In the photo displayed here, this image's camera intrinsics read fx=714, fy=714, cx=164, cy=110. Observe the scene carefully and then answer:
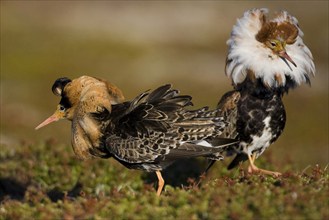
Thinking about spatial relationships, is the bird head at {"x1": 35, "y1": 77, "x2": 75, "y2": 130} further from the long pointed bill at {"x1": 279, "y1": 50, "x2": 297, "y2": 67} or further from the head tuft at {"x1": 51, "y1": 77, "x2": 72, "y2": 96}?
the long pointed bill at {"x1": 279, "y1": 50, "x2": 297, "y2": 67}

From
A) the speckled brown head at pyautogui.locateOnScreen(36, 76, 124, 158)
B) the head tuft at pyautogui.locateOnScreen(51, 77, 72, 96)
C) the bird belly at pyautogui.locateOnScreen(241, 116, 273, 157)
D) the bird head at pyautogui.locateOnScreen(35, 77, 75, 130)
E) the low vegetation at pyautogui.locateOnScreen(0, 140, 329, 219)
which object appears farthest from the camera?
the head tuft at pyautogui.locateOnScreen(51, 77, 72, 96)

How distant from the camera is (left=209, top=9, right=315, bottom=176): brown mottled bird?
1510cm

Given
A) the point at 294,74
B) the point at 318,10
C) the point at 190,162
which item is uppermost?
the point at 318,10

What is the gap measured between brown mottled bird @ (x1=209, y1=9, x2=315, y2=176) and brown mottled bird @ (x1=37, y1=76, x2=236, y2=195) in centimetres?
80

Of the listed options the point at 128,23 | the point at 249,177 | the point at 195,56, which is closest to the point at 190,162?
the point at 249,177

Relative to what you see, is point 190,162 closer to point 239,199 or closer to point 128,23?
point 239,199

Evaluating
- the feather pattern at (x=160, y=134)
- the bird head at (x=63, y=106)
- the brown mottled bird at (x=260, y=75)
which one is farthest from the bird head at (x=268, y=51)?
the bird head at (x=63, y=106)

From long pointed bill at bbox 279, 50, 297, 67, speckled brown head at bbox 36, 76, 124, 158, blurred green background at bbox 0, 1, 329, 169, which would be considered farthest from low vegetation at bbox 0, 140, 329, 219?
blurred green background at bbox 0, 1, 329, 169

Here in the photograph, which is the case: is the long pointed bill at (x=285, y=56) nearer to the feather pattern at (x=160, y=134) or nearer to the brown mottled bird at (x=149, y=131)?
the brown mottled bird at (x=149, y=131)

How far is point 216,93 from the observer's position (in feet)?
160

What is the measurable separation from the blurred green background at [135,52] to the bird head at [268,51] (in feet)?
44.8

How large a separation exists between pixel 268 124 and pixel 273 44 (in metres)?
1.72

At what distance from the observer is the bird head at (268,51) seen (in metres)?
15.3

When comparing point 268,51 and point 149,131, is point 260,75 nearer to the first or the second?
point 268,51
